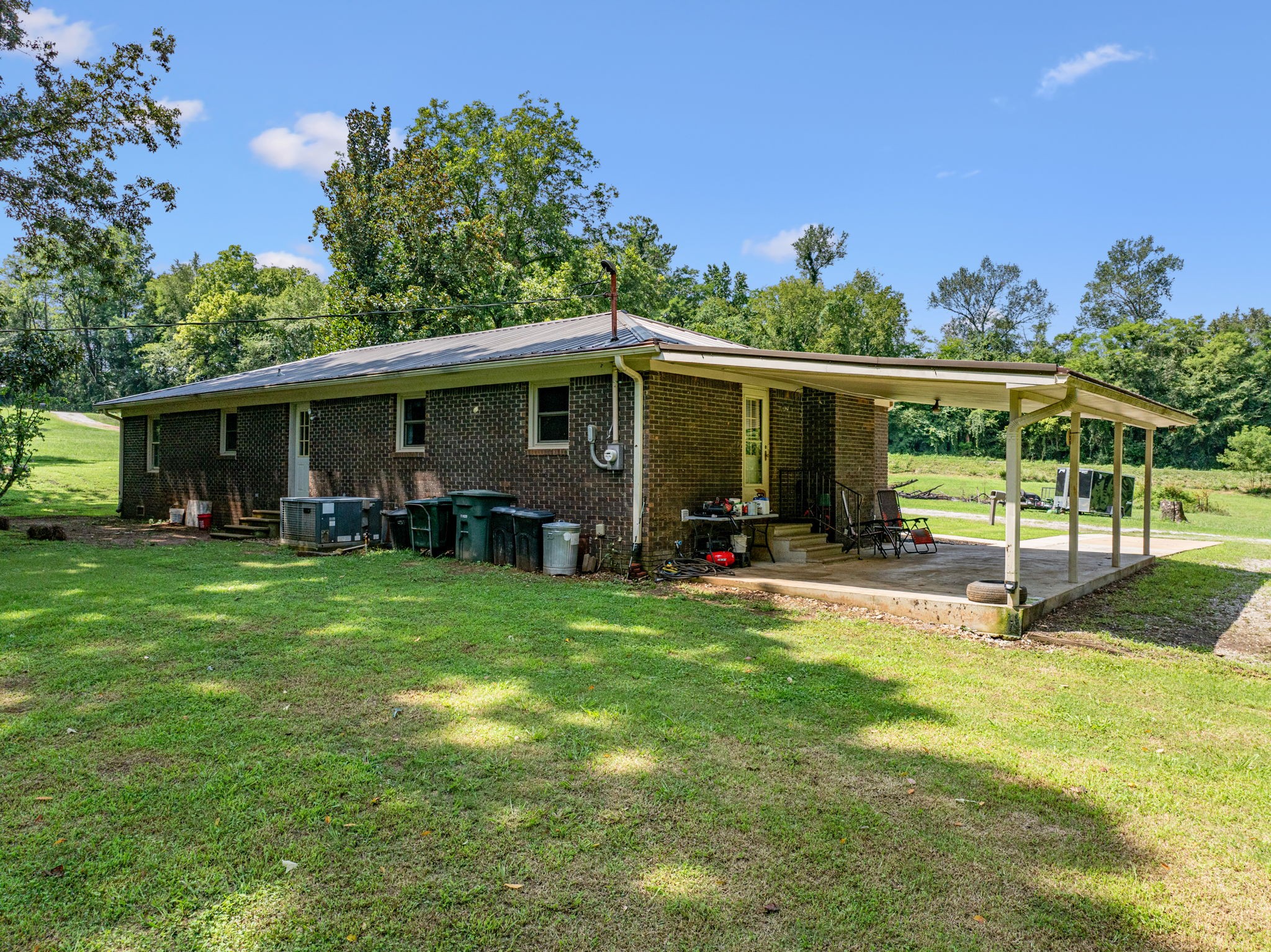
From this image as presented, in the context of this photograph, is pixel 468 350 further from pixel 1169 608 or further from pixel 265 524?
pixel 1169 608

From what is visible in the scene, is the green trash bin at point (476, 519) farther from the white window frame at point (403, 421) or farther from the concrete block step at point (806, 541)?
the concrete block step at point (806, 541)

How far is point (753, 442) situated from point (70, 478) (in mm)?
25438

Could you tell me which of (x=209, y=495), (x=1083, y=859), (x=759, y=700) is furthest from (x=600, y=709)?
(x=209, y=495)

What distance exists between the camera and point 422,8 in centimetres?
1405

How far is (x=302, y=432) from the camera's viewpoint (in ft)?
50.4

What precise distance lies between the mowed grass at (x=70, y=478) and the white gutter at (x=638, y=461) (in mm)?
12426

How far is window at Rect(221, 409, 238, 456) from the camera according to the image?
55.2 feet

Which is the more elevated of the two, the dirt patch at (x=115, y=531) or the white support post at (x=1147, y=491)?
the white support post at (x=1147, y=491)

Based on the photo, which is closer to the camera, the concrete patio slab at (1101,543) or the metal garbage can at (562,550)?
the metal garbage can at (562,550)

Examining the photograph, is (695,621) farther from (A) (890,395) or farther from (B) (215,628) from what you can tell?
(A) (890,395)

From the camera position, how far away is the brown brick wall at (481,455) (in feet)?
33.3

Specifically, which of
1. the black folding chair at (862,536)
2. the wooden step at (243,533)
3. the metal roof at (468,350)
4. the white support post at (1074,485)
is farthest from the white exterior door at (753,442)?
the wooden step at (243,533)

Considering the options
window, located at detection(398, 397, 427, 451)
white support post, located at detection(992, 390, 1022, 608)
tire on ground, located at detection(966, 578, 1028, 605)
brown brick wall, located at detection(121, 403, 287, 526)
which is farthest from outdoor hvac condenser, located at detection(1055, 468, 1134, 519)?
brown brick wall, located at detection(121, 403, 287, 526)

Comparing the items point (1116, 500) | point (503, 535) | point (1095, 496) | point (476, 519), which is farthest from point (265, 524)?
point (1095, 496)
